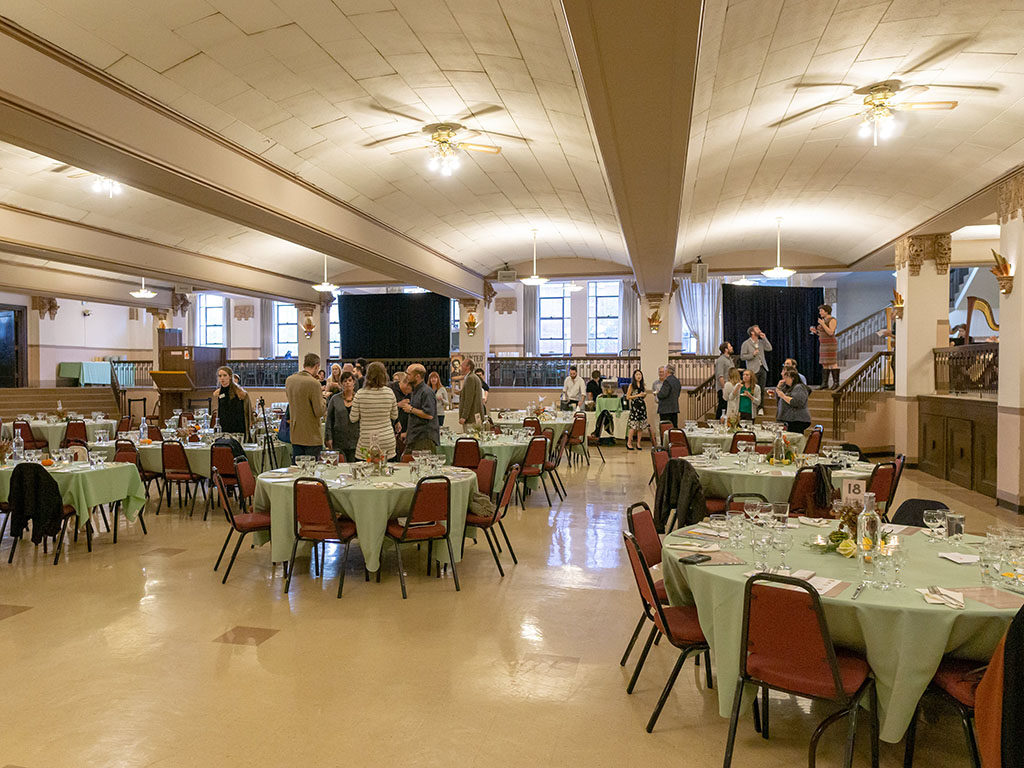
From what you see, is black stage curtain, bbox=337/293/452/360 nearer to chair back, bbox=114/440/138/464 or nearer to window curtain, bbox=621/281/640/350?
window curtain, bbox=621/281/640/350

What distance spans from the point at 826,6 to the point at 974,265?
38.1 feet

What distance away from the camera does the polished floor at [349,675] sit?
10.5 feet

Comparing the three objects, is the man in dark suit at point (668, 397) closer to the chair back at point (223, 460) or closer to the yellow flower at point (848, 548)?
the chair back at point (223, 460)

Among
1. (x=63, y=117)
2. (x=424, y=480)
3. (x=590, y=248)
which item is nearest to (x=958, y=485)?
(x=590, y=248)

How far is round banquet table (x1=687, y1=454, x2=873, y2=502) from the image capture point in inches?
239

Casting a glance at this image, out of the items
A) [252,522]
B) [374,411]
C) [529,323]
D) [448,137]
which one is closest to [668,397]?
[448,137]

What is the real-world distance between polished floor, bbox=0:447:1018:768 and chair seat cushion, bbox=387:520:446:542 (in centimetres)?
43

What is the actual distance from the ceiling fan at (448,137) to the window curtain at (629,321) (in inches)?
518

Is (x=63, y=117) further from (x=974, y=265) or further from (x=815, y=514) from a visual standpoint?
(x=974, y=265)

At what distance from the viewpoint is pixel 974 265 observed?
14.2m

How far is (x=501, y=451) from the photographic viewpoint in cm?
830

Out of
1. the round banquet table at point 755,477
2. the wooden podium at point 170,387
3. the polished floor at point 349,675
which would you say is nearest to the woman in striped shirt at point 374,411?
the polished floor at point 349,675

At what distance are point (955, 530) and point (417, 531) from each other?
3.38 meters

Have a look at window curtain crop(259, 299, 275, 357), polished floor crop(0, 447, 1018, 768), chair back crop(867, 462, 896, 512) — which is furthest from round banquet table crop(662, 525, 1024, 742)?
window curtain crop(259, 299, 275, 357)
